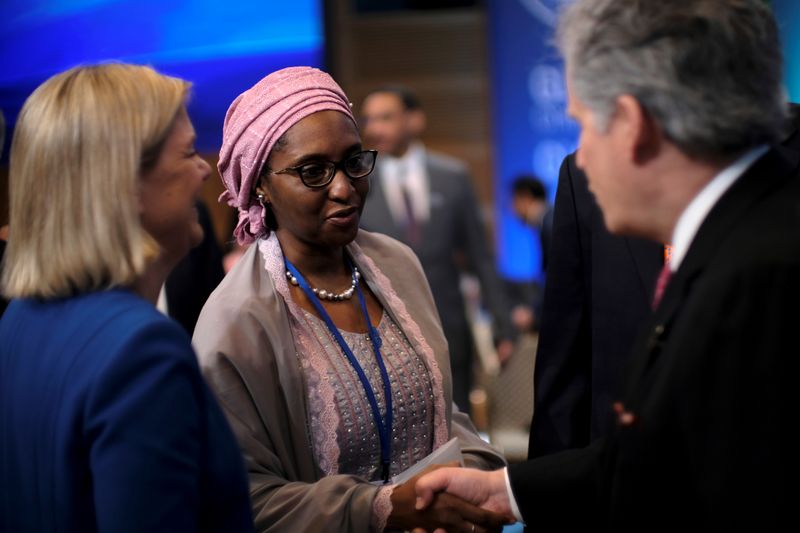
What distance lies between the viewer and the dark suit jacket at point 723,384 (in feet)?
4.32

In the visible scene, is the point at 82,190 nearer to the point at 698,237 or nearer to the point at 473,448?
the point at 698,237

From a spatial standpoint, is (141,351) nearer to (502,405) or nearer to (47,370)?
(47,370)

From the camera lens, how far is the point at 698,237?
58.6 inches

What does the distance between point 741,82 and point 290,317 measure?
103 cm

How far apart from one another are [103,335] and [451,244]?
159 inches

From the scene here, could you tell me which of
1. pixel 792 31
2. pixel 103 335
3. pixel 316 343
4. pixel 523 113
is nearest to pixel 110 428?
pixel 103 335

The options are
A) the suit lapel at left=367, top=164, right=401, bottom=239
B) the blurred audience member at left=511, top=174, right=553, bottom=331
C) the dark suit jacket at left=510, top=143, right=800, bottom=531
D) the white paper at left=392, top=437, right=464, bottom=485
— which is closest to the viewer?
the dark suit jacket at left=510, top=143, right=800, bottom=531

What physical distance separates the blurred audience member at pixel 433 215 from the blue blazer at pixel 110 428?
3567 mm

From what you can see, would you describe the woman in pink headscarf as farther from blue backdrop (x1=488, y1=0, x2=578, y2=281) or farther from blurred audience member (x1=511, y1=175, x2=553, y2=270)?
blue backdrop (x1=488, y1=0, x2=578, y2=281)

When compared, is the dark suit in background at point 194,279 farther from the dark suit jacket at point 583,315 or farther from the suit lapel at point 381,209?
the suit lapel at point 381,209

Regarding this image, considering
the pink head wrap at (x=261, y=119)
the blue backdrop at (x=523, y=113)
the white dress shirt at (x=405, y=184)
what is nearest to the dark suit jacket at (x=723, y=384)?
the pink head wrap at (x=261, y=119)

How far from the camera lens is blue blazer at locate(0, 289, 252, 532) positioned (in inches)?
55.9

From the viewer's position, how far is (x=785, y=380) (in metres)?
1.31

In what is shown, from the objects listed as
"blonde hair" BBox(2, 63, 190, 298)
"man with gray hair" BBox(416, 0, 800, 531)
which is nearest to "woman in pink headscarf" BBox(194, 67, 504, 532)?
"blonde hair" BBox(2, 63, 190, 298)
